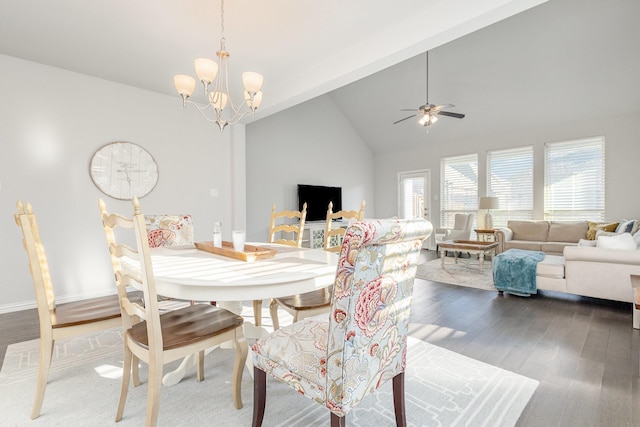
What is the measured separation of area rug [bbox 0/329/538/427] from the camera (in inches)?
60.6

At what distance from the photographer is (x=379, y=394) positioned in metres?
1.74

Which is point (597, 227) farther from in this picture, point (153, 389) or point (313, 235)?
point (153, 389)

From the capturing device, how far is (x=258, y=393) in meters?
1.37

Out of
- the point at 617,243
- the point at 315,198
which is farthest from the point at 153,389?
the point at 315,198

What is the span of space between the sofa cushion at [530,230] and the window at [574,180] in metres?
0.45

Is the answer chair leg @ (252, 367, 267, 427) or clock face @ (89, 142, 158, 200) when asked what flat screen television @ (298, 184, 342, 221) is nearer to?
clock face @ (89, 142, 158, 200)

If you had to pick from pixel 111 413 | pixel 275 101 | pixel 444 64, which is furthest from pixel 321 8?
pixel 444 64

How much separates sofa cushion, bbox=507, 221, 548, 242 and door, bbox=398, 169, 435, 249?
182cm

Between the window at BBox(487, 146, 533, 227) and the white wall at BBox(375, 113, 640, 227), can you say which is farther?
the window at BBox(487, 146, 533, 227)

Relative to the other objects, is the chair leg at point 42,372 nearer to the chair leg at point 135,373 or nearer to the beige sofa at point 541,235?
the chair leg at point 135,373

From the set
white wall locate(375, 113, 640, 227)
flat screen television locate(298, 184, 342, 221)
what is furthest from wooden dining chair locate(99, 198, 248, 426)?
white wall locate(375, 113, 640, 227)

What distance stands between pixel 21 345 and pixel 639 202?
7995mm

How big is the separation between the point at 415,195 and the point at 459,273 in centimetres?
344

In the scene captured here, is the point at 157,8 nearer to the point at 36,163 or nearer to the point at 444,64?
the point at 36,163
